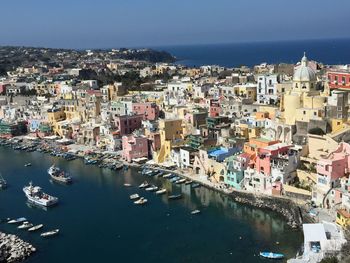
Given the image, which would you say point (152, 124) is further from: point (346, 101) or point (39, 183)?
point (346, 101)

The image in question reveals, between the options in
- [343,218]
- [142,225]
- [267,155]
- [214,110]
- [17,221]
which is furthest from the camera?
[214,110]

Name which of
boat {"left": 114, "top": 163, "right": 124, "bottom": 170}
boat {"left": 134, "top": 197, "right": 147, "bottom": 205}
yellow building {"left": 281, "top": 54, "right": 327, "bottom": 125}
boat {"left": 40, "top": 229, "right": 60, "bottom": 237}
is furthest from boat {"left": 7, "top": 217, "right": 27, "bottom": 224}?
yellow building {"left": 281, "top": 54, "right": 327, "bottom": 125}

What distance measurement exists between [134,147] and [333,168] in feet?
48.7

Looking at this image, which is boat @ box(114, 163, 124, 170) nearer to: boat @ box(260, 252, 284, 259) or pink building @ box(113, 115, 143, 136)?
pink building @ box(113, 115, 143, 136)

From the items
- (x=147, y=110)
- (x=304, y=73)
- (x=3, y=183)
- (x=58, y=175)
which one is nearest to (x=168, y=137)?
(x=147, y=110)

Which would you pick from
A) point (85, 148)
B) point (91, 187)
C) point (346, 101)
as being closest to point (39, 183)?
point (91, 187)

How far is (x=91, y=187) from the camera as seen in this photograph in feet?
97.3

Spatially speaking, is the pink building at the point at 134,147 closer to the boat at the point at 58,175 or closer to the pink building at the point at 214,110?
the boat at the point at 58,175

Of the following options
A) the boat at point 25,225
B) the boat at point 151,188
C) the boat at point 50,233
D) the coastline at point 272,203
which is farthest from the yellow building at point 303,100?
the boat at point 25,225

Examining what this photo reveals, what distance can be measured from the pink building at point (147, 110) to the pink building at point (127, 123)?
125 centimetres

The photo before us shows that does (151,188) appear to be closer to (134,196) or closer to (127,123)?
(134,196)

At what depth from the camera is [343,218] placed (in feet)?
65.8

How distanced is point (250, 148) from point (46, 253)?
12406 mm

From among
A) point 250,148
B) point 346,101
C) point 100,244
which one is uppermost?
point 346,101
